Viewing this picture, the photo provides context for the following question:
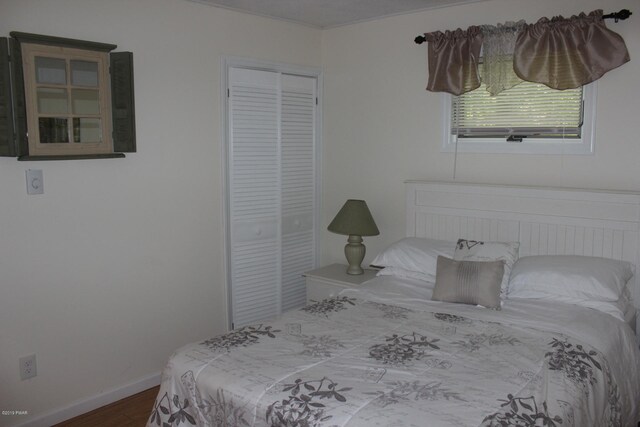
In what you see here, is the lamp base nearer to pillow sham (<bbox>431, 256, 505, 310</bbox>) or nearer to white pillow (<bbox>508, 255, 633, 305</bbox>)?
pillow sham (<bbox>431, 256, 505, 310</bbox>)

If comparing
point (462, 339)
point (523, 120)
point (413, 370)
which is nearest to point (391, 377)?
point (413, 370)

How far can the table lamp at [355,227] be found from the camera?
391 centimetres

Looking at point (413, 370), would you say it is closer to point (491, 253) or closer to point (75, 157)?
point (491, 253)

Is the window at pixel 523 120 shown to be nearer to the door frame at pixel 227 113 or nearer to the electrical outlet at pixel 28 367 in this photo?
the door frame at pixel 227 113

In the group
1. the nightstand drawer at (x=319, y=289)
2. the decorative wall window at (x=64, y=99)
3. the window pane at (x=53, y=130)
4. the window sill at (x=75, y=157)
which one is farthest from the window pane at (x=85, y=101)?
the nightstand drawer at (x=319, y=289)

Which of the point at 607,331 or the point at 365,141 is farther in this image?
the point at 365,141

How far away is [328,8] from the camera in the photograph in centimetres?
372

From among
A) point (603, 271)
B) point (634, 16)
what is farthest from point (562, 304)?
point (634, 16)

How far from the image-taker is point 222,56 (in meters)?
3.71

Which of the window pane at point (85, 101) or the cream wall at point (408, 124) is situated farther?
the cream wall at point (408, 124)

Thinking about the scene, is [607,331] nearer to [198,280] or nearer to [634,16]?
[634,16]

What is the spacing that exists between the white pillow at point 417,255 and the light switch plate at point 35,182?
1.98 m

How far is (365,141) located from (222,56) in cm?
119

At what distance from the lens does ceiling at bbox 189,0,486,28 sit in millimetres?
3559
